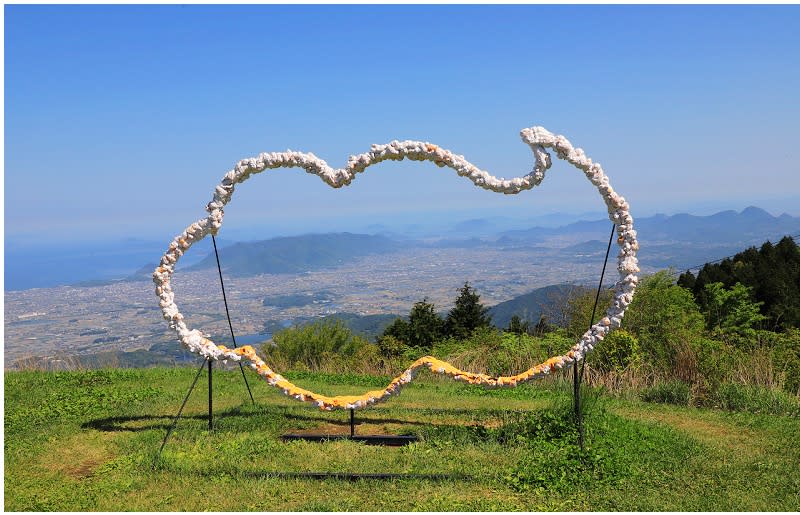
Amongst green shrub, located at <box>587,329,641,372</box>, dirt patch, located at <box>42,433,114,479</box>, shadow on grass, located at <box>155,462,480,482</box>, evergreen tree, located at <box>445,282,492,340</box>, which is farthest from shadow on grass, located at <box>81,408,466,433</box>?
evergreen tree, located at <box>445,282,492,340</box>

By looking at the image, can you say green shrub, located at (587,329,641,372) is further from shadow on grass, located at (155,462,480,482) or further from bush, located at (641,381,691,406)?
shadow on grass, located at (155,462,480,482)

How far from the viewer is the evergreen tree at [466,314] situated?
18.4 metres

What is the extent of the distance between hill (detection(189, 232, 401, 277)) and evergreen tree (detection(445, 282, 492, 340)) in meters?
67.9

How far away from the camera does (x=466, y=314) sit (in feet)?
61.2

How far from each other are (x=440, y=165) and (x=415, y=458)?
3.60 meters

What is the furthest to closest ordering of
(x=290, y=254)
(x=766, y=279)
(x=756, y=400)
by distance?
(x=290, y=254) → (x=766, y=279) → (x=756, y=400)

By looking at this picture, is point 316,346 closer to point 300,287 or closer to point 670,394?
point 670,394

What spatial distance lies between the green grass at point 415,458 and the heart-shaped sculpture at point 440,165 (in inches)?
26.2

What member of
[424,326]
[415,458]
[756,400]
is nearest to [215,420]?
[415,458]

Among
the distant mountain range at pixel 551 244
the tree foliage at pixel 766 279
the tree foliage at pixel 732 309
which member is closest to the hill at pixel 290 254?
the distant mountain range at pixel 551 244

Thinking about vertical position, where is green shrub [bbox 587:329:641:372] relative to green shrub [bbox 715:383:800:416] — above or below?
above

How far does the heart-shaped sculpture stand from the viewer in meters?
7.98

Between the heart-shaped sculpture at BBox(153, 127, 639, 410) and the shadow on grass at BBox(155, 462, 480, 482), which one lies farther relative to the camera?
the heart-shaped sculpture at BBox(153, 127, 639, 410)

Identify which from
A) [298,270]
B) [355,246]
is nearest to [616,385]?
[298,270]
